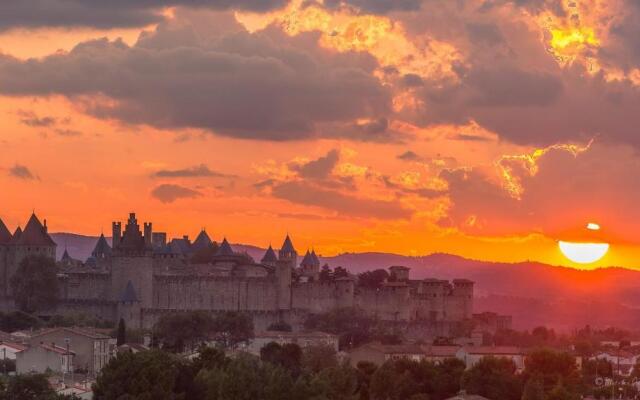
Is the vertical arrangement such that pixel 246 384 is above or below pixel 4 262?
below

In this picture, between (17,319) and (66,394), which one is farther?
(17,319)

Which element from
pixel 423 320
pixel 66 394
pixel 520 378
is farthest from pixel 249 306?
pixel 66 394

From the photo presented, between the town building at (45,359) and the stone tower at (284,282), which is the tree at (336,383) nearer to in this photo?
Result: the town building at (45,359)

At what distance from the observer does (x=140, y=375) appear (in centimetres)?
6875

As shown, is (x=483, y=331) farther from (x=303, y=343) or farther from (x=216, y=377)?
(x=216, y=377)

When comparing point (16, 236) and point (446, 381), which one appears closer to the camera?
point (446, 381)

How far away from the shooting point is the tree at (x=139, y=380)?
67562 mm

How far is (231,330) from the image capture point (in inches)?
4213

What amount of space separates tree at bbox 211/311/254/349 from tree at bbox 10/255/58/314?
10902mm

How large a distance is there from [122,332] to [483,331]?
3059 centimetres

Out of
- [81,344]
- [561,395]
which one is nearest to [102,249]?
[81,344]

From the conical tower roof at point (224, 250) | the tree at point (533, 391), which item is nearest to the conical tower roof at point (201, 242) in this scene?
the conical tower roof at point (224, 250)

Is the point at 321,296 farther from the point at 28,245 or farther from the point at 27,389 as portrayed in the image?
the point at 27,389

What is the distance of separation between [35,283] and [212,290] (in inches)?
435
